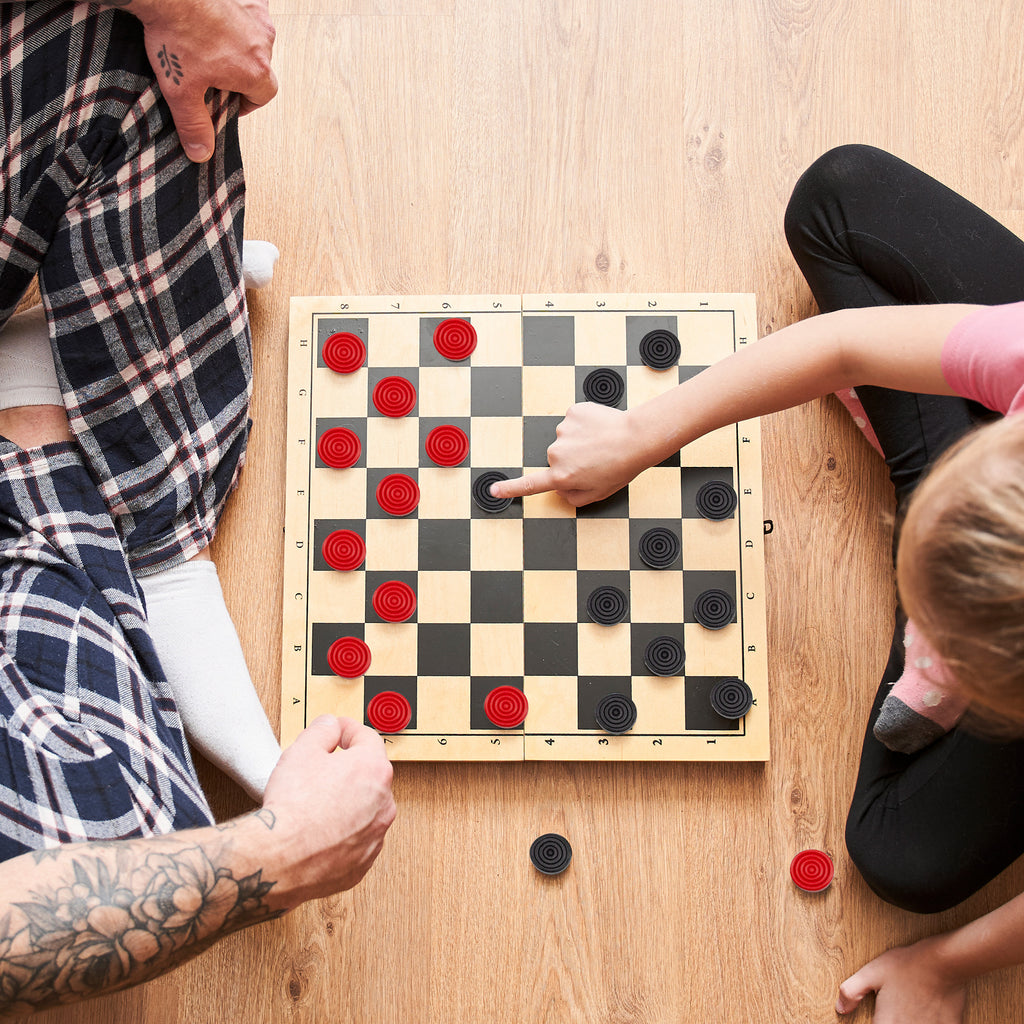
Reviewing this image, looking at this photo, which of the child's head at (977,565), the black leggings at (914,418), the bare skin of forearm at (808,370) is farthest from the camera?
the black leggings at (914,418)

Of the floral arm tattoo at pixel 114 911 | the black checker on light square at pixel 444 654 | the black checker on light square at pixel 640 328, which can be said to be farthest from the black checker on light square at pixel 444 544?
the floral arm tattoo at pixel 114 911

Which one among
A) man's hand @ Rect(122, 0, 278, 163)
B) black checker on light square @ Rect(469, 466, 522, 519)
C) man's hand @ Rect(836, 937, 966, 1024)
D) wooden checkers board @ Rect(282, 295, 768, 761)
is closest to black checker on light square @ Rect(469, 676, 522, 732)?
wooden checkers board @ Rect(282, 295, 768, 761)

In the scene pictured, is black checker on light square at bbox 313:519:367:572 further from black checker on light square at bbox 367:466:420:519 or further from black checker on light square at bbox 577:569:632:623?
black checker on light square at bbox 577:569:632:623

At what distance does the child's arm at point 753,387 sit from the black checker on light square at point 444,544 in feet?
0.30

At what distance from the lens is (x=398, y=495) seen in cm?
133

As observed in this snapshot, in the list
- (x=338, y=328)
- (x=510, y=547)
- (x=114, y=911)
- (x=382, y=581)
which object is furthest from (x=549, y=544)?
(x=114, y=911)

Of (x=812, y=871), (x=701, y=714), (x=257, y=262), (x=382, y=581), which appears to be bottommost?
(x=812, y=871)

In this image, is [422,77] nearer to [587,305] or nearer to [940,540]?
[587,305]

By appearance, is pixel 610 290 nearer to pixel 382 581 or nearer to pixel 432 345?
pixel 432 345

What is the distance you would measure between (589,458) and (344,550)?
0.41 meters

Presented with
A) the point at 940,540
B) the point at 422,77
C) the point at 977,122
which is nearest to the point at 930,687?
the point at 940,540

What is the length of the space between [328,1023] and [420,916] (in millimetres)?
205

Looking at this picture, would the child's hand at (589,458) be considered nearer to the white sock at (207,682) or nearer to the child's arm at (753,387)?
the child's arm at (753,387)

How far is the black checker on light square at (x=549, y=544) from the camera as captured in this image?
52.3 inches
